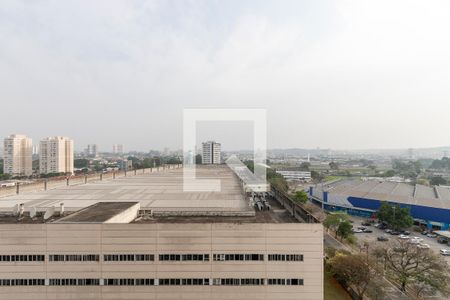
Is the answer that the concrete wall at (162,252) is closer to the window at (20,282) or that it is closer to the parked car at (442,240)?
the window at (20,282)

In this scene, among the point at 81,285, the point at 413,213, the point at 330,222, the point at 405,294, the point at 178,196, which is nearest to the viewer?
the point at 81,285

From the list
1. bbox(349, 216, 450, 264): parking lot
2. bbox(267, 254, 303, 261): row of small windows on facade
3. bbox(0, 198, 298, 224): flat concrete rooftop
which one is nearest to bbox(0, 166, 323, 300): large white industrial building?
bbox(267, 254, 303, 261): row of small windows on facade

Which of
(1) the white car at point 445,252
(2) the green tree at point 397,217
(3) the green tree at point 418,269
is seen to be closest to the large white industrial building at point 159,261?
(3) the green tree at point 418,269

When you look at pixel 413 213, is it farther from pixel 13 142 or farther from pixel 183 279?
pixel 13 142

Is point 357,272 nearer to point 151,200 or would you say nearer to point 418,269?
point 418,269

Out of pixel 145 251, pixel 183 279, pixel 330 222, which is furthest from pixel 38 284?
pixel 330 222

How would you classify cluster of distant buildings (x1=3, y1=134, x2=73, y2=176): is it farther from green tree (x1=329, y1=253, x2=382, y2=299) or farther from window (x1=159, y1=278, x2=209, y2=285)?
green tree (x1=329, y1=253, x2=382, y2=299)

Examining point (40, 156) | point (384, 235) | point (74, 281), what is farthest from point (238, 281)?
point (40, 156)
